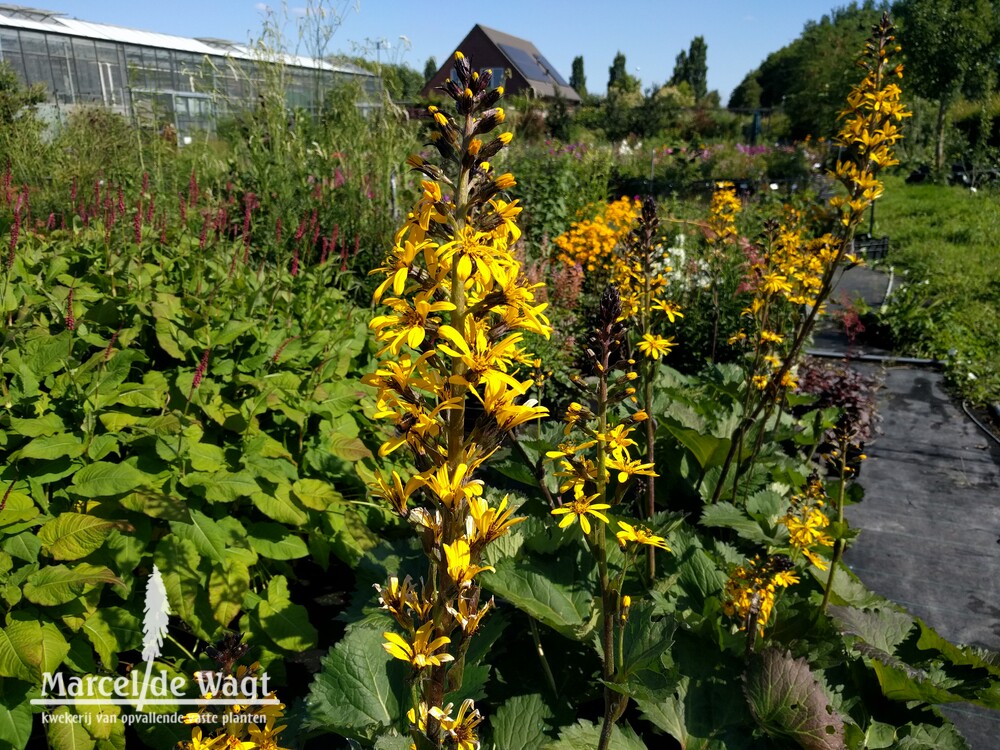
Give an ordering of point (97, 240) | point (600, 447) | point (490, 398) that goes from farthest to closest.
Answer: point (97, 240) → point (600, 447) → point (490, 398)

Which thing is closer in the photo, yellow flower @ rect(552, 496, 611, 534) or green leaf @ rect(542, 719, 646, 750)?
yellow flower @ rect(552, 496, 611, 534)

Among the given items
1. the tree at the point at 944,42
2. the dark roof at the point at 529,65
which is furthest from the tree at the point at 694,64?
the tree at the point at 944,42

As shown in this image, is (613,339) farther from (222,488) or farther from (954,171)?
(954,171)

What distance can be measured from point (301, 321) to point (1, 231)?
147 cm

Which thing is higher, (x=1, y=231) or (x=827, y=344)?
(x=1, y=231)

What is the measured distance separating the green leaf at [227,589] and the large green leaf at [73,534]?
1.30ft

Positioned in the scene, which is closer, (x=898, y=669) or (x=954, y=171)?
(x=898, y=669)

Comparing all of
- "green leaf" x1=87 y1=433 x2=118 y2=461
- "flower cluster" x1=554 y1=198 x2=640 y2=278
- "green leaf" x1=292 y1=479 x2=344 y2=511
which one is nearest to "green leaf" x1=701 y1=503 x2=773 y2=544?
"green leaf" x1=292 y1=479 x2=344 y2=511

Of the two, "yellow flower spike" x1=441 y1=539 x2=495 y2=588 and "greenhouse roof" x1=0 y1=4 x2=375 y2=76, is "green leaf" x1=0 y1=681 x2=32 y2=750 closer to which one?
"yellow flower spike" x1=441 y1=539 x2=495 y2=588

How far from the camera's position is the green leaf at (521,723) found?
195 centimetres

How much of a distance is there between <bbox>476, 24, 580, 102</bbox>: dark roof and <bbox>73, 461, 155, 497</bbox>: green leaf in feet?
132

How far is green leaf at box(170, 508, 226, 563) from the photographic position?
231cm

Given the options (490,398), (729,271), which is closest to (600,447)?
(490,398)

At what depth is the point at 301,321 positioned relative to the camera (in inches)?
154
